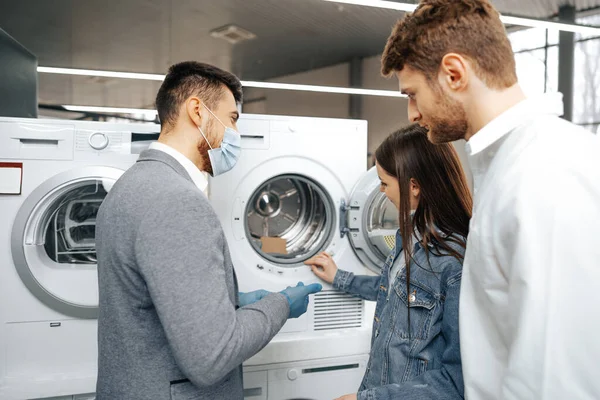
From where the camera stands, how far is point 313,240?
206 centimetres

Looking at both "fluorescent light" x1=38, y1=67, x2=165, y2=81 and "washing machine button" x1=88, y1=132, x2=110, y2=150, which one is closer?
"washing machine button" x1=88, y1=132, x2=110, y2=150

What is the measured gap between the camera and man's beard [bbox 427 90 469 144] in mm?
850

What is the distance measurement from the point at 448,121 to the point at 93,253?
1613 mm

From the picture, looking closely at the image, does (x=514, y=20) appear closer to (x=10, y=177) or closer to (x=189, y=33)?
(x=189, y=33)

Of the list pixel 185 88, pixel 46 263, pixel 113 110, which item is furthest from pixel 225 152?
pixel 113 110

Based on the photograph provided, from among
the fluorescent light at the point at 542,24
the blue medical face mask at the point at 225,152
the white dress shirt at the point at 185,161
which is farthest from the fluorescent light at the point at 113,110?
the white dress shirt at the point at 185,161

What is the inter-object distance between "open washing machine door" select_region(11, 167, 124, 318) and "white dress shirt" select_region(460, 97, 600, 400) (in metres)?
1.44

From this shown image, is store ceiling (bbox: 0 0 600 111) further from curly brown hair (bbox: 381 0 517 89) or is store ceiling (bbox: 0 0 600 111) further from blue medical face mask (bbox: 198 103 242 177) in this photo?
curly brown hair (bbox: 381 0 517 89)

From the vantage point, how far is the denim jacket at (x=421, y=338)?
1.01 meters

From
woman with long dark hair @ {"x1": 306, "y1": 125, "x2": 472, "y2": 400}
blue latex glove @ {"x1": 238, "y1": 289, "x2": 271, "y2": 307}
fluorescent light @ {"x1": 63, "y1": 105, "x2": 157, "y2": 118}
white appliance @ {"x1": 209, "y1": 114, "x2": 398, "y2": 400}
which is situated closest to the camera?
woman with long dark hair @ {"x1": 306, "y1": 125, "x2": 472, "y2": 400}

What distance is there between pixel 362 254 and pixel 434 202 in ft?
2.69

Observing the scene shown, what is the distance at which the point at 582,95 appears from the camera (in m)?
5.17

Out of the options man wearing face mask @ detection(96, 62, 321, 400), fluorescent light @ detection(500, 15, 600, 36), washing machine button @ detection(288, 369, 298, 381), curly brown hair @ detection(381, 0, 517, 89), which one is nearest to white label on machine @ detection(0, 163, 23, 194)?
man wearing face mask @ detection(96, 62, 321, 400)

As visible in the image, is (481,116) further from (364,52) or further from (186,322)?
(364,52)
